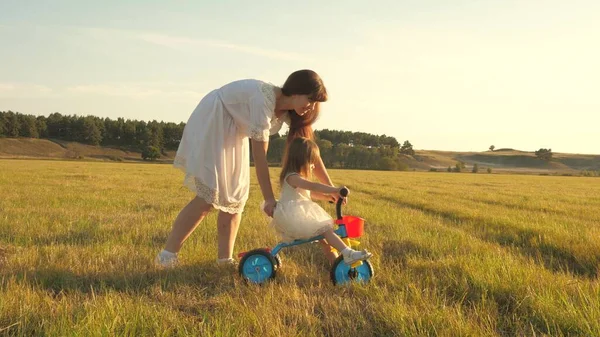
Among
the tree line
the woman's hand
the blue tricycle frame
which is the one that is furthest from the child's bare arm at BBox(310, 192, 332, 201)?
the tree line

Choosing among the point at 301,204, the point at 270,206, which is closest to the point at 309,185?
the point at 301,204

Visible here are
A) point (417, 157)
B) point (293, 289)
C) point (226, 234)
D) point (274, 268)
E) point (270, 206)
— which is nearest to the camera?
point (293, 289)

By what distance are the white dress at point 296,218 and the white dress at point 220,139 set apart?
0.53m

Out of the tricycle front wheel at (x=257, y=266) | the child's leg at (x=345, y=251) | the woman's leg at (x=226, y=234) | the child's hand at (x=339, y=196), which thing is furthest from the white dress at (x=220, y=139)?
the child's leg at (x=345, y=251)

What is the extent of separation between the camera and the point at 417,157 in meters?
117

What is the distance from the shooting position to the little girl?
11.7 ft

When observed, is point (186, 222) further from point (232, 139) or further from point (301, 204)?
point (301, 204)

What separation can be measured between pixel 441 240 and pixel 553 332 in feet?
9.38

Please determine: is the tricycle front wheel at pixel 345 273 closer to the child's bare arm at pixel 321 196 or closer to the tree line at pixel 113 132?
the child's bare arm at pixel 321 196

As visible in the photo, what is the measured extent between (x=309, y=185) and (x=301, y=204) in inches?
8.1

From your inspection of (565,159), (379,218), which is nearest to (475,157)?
(565,159)

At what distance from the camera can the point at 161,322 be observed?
7.95 feet

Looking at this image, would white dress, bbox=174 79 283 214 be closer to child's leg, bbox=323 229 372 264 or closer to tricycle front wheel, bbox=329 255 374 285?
child's leg, bbox=323 229 372 264

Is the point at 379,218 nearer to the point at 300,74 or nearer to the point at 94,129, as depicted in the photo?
the point at 300,74
